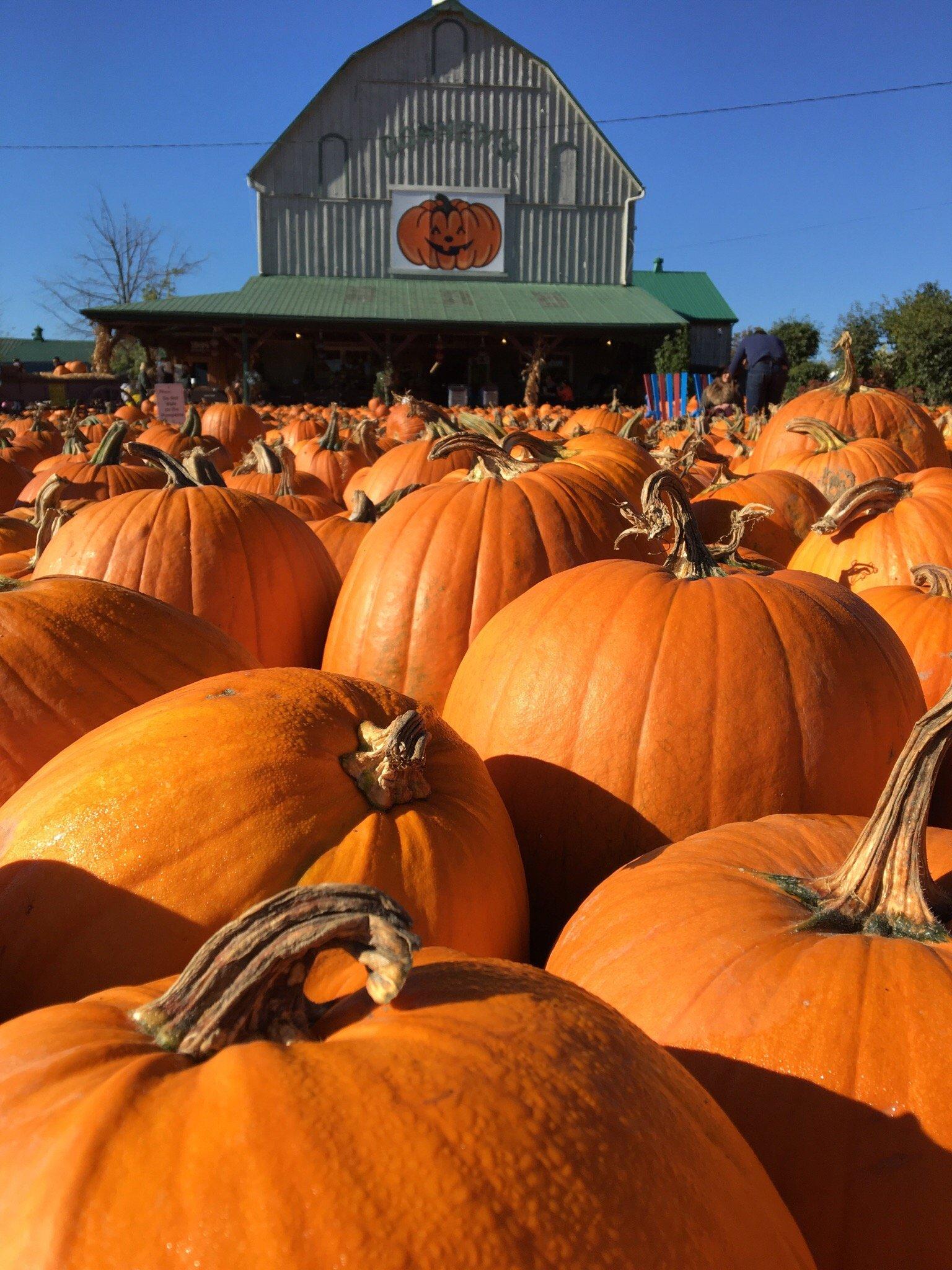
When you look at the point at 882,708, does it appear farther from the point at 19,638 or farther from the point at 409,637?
the point at 19,638

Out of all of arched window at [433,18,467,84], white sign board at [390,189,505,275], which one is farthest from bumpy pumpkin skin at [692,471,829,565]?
arched window at [433,18,467,84]

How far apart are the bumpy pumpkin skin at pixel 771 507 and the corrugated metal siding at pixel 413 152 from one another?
2878 centimetres

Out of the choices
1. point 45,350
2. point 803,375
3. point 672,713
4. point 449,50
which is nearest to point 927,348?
point 803,375

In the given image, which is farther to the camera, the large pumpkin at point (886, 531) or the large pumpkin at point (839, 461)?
the large pumpkin at point (839, 461)

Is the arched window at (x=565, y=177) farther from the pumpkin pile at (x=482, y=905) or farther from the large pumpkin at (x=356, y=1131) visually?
the large pumpkin at (x=356, y=1131)

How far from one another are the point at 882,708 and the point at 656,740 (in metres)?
0.49

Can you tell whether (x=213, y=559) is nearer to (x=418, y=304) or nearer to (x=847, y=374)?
(x=847, y=374)

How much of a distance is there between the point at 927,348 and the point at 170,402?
68.4 ft

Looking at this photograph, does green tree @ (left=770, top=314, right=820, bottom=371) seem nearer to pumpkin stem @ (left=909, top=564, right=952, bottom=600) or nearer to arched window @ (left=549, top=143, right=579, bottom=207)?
arched window @ (left=549, top=143, right=579, bottom=207)

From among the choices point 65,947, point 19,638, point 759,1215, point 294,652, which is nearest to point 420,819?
point 65,947

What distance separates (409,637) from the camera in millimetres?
2775

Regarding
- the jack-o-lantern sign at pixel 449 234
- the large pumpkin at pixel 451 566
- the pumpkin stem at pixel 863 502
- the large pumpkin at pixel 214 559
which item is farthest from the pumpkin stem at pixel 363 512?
the jack-o-lantern sign at pixel 449 234

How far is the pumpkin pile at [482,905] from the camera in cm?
69

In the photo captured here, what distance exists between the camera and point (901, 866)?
47.3 inches
